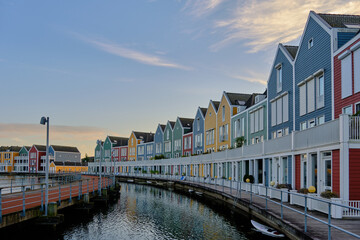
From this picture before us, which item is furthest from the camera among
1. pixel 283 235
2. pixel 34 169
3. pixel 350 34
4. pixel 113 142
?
pixel 34 169

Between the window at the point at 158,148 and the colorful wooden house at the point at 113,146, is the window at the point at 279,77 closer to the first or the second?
the window at the point at 158,148

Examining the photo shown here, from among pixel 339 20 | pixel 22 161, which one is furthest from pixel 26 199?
pixel 22 161

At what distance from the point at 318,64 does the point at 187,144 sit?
1799 inches

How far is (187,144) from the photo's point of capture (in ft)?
227

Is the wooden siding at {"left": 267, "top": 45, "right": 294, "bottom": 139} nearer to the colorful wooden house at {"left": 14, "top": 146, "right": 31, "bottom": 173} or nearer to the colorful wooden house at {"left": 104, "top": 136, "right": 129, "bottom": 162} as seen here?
the colorful wooden house at {"left": 104, "top": 136, "right": 129, "bottom": 162}

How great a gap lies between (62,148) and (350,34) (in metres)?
133

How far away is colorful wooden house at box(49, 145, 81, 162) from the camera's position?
137 meters

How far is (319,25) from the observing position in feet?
81.1

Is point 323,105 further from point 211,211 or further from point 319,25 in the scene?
point 211,211

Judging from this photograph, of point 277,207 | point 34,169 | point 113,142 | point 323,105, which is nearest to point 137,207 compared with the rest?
point 277,207

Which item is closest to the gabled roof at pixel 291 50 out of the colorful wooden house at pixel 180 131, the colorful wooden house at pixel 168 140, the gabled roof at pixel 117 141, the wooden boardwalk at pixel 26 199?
the wooden boardwalk at pixel 26 199

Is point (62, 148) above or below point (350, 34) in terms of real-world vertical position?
below

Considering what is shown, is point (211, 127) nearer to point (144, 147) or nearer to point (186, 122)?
point (186, 122)

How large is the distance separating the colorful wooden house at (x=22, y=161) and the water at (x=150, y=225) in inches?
4743
